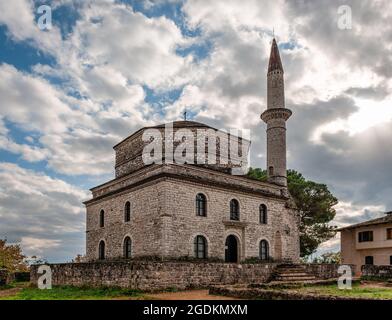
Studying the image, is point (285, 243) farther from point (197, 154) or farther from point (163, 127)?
point (163, 127)

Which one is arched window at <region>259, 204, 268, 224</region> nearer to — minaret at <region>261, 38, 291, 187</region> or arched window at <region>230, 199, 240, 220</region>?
arched window at <region>230, 199, 240, 220</region>

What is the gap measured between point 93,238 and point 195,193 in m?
9.17

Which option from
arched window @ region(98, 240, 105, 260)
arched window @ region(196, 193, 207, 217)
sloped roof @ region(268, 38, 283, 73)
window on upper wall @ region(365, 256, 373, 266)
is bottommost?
window on upper wall @ region(365, 256, 373, 266)

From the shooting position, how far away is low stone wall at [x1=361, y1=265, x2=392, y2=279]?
981 inches

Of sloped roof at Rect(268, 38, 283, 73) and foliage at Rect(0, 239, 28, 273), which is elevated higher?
sloped roof at Rect(268, 38, 283, 73)

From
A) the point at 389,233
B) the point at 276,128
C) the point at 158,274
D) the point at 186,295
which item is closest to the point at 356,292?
the point at 186,295

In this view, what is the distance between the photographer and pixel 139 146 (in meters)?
27.7

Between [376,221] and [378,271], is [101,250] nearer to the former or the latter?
[378,271]

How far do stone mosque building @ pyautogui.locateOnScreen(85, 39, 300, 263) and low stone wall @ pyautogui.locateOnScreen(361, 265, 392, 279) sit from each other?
461cm

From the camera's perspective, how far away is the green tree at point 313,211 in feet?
123

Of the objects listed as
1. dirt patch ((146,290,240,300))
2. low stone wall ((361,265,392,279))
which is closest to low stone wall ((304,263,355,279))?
low stone wall ((361,265,392,279))

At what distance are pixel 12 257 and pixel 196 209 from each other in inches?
839

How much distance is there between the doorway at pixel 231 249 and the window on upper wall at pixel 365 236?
15313 millimetres
